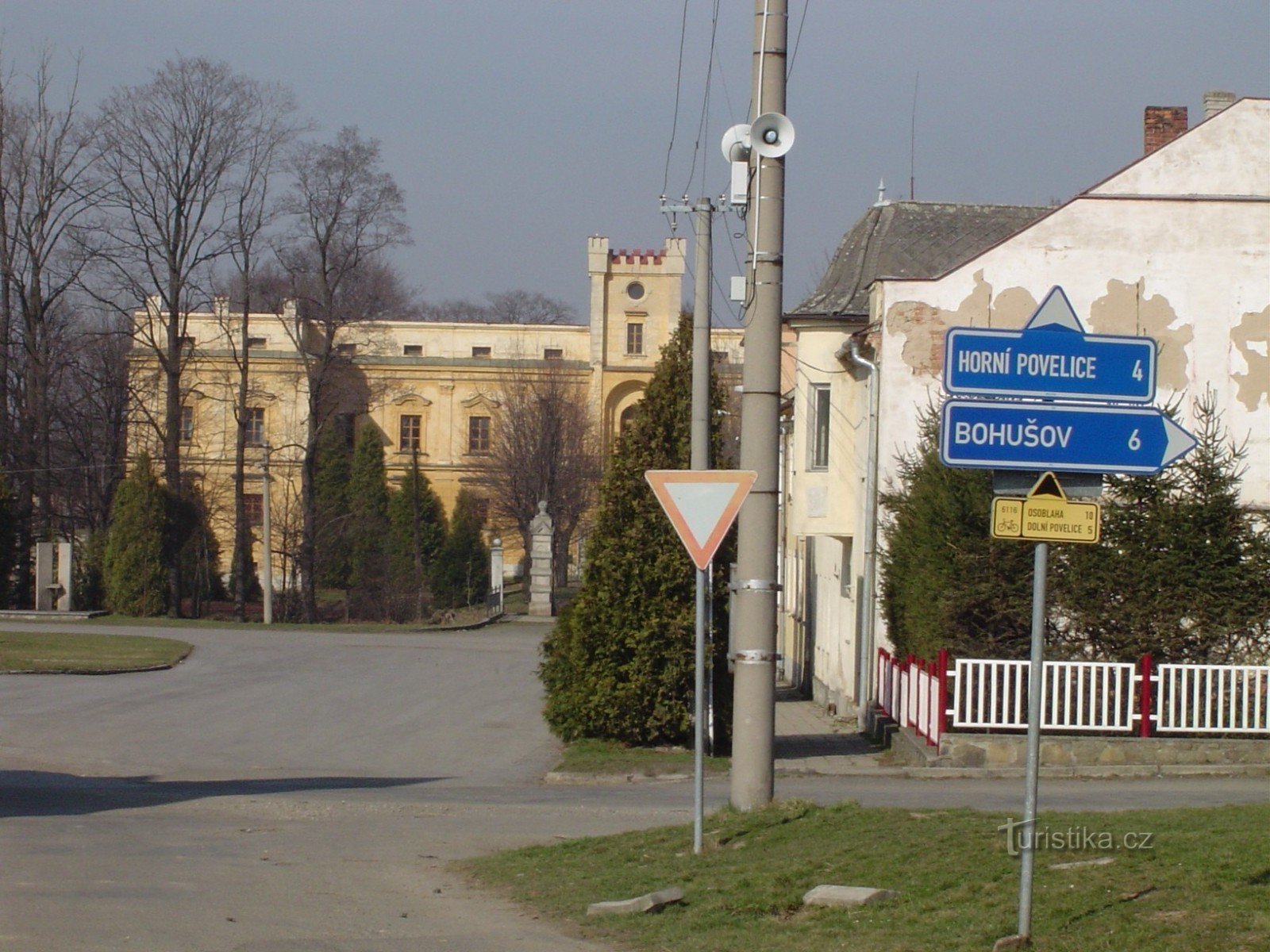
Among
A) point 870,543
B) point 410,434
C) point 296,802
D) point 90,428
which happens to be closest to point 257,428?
point 410,434

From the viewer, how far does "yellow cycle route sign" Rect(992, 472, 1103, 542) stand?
6363 mm

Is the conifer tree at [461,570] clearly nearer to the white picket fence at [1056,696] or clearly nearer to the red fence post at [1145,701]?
the white picket fence at [1056,696]

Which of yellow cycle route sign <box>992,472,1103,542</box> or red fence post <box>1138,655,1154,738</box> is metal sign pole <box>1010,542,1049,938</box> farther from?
red fence post <box>1138,655,1154,738</box>

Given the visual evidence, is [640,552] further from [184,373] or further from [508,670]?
[184,373]

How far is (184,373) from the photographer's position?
226ft

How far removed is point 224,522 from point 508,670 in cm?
3515

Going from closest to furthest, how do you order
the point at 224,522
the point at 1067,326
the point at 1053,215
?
the point at 1067,326
the point at 1053,215
the point at 224,522

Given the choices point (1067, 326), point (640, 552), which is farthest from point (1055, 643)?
point (1067, 326)

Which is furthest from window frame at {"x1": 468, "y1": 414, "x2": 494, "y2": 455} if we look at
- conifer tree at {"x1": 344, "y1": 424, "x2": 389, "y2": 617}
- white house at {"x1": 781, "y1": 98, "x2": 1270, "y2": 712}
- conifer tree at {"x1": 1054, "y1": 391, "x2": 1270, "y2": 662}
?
conifer tree at {"x1": 1054, "y1": 391, "x2": 1270, "y2": 662}

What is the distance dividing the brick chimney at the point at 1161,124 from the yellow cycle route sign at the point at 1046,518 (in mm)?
20236

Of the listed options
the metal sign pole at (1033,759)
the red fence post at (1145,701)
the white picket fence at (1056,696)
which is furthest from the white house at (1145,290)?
the metal sign pole at (1033,759)

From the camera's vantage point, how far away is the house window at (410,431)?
7619cm

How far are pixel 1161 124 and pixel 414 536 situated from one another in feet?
150

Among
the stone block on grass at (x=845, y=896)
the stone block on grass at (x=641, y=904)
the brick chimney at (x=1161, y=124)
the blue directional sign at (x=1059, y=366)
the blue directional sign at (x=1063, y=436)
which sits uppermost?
the brick chimney at (x=1161, y=124)
